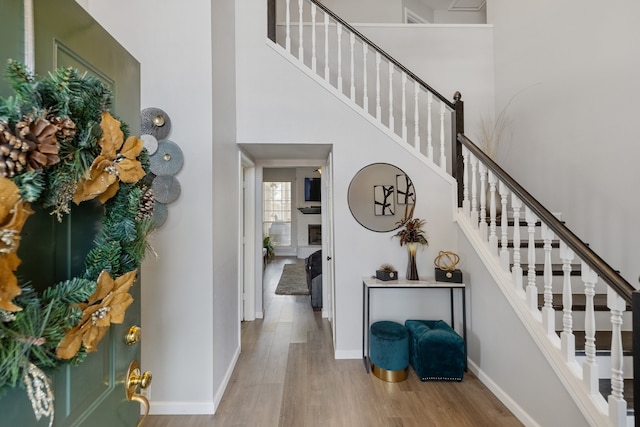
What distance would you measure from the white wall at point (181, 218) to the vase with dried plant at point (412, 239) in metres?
1.78

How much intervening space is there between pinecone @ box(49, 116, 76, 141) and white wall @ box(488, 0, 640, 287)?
10.6 feet

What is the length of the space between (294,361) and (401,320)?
115 centimetres

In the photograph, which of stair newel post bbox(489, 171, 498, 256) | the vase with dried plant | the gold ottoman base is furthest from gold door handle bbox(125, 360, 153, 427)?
stair newel post bbox(489, 171, 498, 256)

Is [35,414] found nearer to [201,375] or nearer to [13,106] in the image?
[13,106]

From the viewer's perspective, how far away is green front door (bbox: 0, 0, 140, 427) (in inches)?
22.7

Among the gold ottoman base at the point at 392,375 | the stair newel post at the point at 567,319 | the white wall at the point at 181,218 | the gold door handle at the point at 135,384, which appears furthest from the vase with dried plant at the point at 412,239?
the gold door handle at the point at 135,384

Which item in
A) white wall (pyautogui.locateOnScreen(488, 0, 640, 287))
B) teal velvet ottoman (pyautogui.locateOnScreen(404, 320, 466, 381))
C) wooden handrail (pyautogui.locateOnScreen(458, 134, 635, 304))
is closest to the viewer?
wooden handrail (pyautogui.locateOnScreen(458, 134, 635, 304))

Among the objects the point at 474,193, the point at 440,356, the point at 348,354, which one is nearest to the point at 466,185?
the point at 474,193

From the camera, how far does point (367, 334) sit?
2.96 m

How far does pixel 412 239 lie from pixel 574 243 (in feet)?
4.40

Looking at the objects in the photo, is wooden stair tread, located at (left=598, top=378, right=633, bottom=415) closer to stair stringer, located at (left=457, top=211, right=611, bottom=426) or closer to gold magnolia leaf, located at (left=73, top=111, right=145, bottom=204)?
stair stringer, located at (left=457, top=211, right=611, bottom=426)

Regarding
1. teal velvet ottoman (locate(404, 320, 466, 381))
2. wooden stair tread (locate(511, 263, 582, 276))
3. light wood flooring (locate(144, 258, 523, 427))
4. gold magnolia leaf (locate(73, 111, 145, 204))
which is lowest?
light wood flooring (locate(144, 258, 523, 427))

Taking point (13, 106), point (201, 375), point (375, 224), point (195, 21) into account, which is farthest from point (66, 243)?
point (375, 224)

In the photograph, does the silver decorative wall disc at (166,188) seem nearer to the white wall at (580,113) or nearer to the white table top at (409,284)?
the white table top at (409,284)
